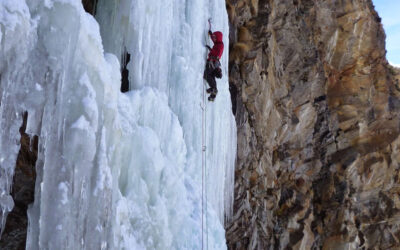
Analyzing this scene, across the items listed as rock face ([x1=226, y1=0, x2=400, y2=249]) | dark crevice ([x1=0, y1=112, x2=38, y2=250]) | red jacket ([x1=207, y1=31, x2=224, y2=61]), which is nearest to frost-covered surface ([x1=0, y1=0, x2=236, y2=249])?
red jacket ([x1=207, y1=31, x2=224, y2=61])

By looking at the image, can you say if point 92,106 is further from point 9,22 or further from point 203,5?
point 203,5

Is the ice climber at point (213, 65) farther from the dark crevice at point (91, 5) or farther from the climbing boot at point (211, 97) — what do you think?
the dark crevice at point (91, 5)

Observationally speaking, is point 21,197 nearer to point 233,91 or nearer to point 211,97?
point 211,97

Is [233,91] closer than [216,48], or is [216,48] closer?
[216,48]

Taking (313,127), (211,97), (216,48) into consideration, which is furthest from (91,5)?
(313,127)

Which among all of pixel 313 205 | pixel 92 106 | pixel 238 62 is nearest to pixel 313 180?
pixel 313 205

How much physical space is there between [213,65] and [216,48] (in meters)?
0.28

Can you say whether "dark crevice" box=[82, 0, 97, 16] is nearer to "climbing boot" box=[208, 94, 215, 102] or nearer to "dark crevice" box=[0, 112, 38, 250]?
"climbing boot" box=[208, 94, 215, 102]

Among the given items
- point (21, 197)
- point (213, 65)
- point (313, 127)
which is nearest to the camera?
point (21, 197)

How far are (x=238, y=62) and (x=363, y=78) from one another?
6.06 m

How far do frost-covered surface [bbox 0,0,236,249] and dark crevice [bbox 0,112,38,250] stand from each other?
893 millimetres

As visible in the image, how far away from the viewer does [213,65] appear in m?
7.13

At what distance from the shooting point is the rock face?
10055 millimetres

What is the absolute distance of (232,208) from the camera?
8586 mm
